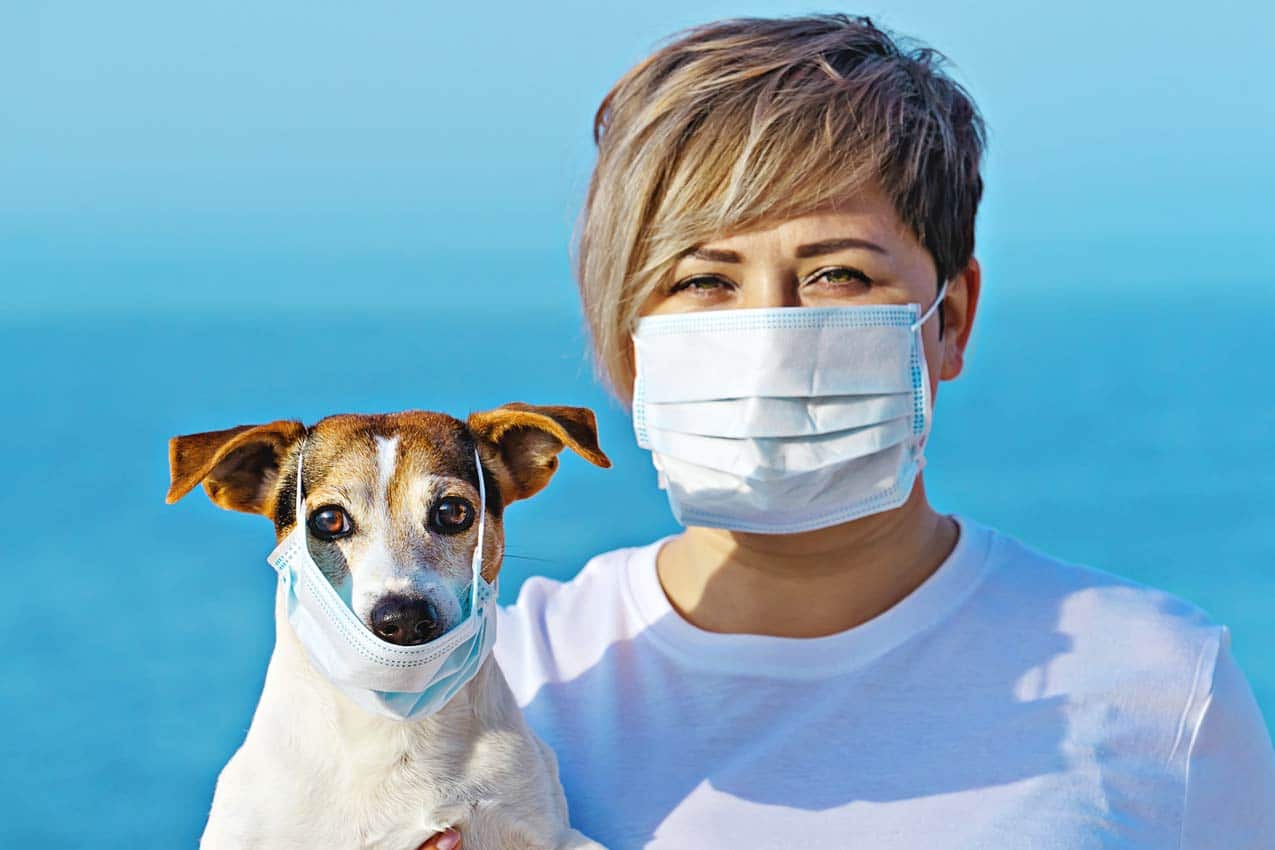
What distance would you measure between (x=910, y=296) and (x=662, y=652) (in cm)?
86

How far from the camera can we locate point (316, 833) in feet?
7.73

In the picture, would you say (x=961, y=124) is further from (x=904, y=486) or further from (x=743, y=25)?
(x=904, y=486)

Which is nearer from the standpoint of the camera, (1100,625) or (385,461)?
(385,461)

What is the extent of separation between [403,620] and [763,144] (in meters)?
1.19

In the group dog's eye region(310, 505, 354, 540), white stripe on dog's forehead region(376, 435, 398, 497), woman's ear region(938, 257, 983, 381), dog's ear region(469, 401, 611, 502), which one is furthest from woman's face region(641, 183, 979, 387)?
dog's eye region(310, 505, 354, 540)

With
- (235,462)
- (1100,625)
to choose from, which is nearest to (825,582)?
(1100,625)

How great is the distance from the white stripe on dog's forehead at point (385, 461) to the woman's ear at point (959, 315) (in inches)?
51.0

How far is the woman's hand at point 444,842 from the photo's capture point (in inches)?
95.2

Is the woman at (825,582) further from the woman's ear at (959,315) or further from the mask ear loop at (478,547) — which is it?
the mask ear loop at (478,547)

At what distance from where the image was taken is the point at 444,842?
7.95ft

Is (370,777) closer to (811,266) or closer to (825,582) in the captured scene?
(825,582)

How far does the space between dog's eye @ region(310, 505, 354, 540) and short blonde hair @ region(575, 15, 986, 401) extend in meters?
0.90

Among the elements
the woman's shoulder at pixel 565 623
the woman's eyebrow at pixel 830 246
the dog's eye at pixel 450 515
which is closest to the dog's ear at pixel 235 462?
the dog's eye at pixel 450 515

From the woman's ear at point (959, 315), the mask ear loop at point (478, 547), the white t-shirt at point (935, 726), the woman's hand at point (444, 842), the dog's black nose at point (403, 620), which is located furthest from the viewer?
the woman's ear at point (959, 315)
